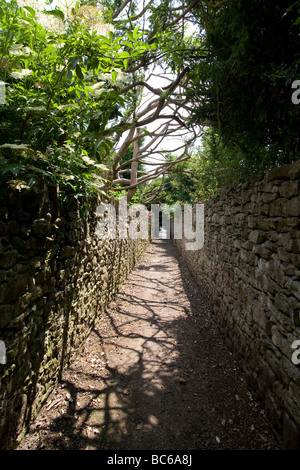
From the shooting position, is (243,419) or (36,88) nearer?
(36,88)

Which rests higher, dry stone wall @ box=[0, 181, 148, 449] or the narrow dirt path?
dry stone wall @ box=[0, 181, 148, 449]

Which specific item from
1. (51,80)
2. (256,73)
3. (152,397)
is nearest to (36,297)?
(152,397)

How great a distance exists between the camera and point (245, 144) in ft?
10.0

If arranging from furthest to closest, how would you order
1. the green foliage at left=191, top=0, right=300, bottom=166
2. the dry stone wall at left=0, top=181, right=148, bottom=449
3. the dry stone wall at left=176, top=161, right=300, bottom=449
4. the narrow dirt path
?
the green foliage at left=191, top=0, right=300, bottom=166 < the narrow dirt path < the dry stone wall at left=176, top=161, right=300, bottom=449 < the dry stone wall at left=0, top=181, right=148, bottom=449

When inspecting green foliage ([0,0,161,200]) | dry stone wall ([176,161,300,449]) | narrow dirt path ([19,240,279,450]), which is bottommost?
narrow dirt path ([19,240,279,450])

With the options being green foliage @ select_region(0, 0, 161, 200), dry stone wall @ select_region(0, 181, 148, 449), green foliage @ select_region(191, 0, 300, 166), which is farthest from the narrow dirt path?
green foliage @ select_region(191, 0, 300, 166)

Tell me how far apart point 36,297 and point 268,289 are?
2.12 metres

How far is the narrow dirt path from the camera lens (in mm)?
2059

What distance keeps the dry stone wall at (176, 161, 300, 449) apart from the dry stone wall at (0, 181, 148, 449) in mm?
2019

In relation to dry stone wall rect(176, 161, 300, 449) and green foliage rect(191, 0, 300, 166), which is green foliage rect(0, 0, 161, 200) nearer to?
green foliage rect(191, 0, 300, 166)

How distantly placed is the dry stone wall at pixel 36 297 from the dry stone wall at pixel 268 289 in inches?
79.5

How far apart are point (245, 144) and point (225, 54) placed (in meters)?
1.12
